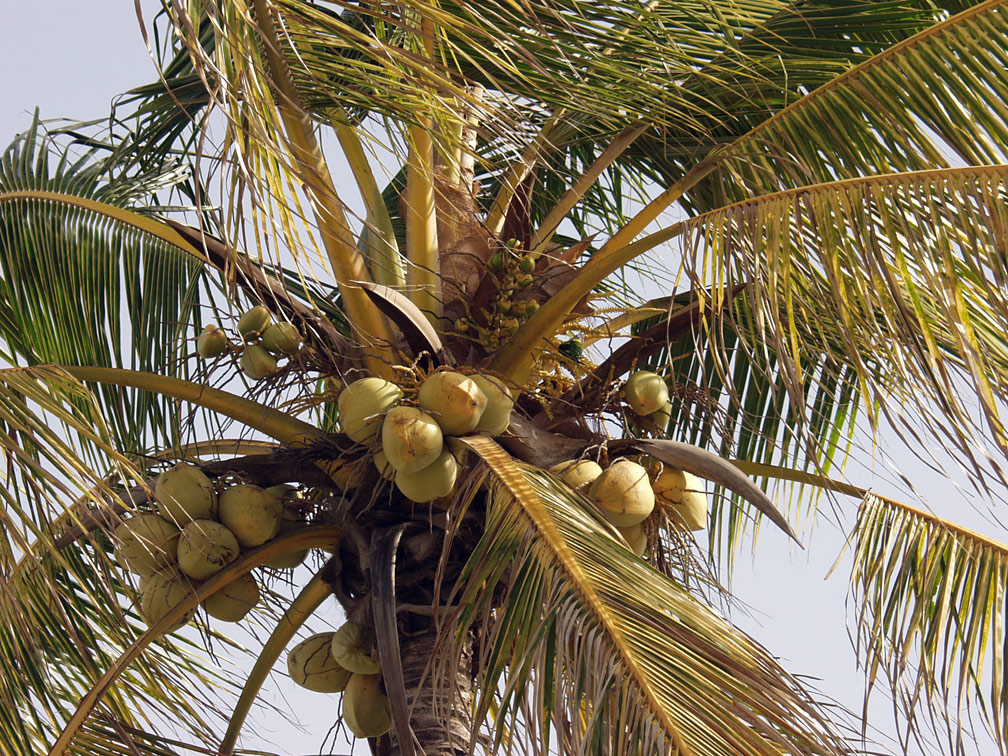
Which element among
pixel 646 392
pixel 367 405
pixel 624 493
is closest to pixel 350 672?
pixel 367 405

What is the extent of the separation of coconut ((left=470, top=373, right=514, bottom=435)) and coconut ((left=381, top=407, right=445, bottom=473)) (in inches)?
6.1

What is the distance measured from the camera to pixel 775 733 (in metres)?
2.01

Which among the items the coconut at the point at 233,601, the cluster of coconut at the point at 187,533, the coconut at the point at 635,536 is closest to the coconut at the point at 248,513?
the cluster of coconut at the point at 187,533

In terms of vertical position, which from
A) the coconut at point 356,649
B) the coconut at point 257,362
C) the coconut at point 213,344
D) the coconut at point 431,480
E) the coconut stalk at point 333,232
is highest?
the coconut stalk at point 333,232

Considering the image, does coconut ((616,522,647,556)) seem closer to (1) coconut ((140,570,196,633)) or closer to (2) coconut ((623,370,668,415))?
(2) coconut ((623,370,668,415))

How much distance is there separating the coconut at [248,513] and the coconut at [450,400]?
52cm

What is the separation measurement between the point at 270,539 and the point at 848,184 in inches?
60.8

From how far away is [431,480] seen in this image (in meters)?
2.64

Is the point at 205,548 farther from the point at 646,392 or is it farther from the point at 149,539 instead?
the point at 646,392

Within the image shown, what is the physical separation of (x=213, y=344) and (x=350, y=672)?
0.90m

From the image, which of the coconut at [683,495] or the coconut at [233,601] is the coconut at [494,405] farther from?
the coconut at [233,601]

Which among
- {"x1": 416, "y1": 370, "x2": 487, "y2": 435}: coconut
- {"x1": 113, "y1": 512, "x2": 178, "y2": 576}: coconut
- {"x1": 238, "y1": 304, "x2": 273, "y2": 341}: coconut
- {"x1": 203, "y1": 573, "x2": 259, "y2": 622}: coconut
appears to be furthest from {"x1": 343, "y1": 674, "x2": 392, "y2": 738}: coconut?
{"x1": 238, "y1": 304, "x2": 273, "y2": 341}: coconut

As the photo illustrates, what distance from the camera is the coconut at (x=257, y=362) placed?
3043 millimetres

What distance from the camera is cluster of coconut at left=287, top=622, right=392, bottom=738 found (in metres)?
2.90
